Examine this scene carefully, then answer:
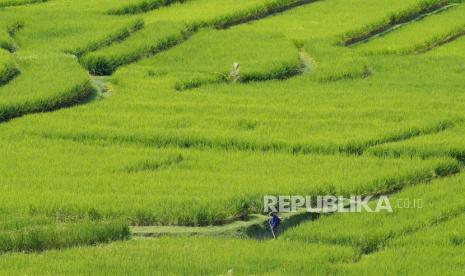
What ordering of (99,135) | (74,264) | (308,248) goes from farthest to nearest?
(99,135)
(308,248)
(74,264)

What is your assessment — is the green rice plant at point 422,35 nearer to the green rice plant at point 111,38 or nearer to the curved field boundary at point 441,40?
the curved field boundary at point 441,40

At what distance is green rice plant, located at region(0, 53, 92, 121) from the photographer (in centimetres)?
1557

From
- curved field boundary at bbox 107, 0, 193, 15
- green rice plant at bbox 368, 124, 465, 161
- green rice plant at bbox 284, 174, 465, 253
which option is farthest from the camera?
curved field boundary at bbox 107, 0, 193, 15

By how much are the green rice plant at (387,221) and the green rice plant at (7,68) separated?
7550 mm

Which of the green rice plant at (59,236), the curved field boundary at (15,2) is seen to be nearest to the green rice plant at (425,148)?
the green rice plant at (59,236)

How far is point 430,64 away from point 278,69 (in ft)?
8.98

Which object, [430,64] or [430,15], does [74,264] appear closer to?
[430,64]

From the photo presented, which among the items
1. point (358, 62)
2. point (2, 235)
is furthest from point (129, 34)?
point (2, 235)

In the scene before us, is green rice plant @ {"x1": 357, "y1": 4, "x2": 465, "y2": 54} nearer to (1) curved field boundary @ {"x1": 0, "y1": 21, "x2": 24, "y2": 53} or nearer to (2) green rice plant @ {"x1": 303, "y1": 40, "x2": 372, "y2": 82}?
(2) green rice plant @ {"x1": 303, "y1": 40, "x2": 372, "y2": 82}

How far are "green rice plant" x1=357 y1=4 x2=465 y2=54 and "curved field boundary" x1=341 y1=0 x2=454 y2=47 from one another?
25 cm

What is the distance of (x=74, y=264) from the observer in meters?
9.12

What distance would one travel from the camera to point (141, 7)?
2442 centimetres

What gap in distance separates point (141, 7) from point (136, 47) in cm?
437

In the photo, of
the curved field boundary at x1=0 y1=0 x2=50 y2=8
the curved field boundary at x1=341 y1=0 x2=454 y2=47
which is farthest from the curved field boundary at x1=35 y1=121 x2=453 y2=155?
the curved field boundary at x1=0 y1=0 x2=50 y2=8
